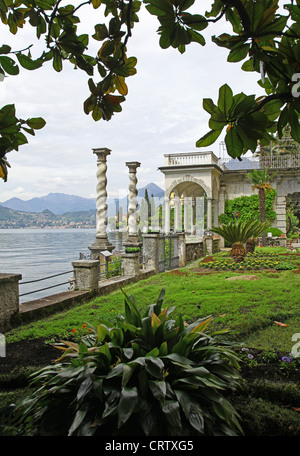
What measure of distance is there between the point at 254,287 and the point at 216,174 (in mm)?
16119

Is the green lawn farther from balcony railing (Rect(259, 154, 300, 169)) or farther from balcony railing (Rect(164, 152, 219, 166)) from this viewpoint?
balcony railing (Rect(259, 154, 300, 169))

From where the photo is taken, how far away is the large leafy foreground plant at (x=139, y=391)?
6.44 feet

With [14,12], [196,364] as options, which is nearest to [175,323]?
[196,364]

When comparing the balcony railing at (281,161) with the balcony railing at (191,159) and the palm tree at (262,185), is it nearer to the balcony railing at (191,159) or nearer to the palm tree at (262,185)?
the palm tree at (262,185)

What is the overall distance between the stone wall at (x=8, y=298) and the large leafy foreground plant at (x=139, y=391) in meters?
3.06

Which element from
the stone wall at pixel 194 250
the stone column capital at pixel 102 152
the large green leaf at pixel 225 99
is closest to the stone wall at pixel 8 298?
the large green leaf at pixel 225 99

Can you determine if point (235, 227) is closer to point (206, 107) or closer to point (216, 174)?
point (216, 174)

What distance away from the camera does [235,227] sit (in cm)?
1367

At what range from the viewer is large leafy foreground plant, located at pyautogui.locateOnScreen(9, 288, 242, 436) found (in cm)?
196

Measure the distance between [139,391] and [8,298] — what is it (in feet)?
12.8

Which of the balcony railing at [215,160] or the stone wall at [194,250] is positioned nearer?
the stone wall at [194,250]

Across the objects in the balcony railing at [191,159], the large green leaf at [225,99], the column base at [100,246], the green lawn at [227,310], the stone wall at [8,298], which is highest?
the balcony railing at [191,159]

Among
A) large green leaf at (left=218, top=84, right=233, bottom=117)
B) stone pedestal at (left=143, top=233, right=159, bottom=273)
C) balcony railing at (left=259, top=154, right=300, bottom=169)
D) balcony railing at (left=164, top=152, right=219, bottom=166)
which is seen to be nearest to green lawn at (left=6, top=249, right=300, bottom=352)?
large green leaf at (left=218, top=84, right=233, bottom=117)

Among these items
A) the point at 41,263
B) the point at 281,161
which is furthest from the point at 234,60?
the point at 281,161
